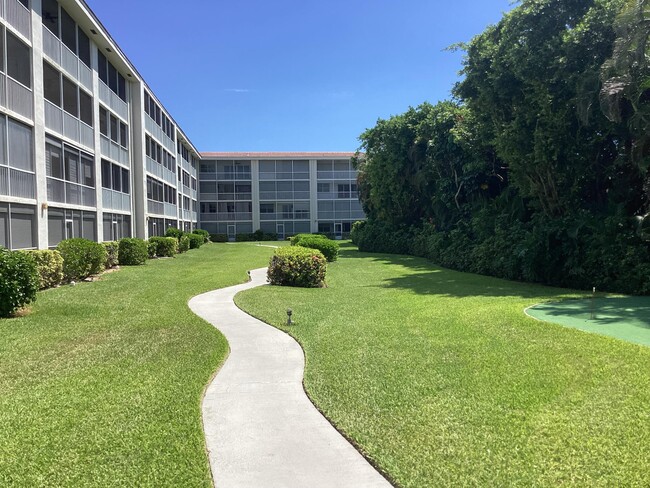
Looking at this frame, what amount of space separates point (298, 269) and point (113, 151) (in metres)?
14.8

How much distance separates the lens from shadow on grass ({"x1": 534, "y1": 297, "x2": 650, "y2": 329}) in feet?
29.3

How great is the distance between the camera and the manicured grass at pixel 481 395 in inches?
141

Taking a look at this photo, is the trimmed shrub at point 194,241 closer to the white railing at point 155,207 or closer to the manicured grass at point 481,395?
the white railing at point 155,207

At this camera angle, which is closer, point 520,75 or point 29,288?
point 29,288

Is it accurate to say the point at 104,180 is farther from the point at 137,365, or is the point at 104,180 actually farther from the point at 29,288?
the point at 137,365

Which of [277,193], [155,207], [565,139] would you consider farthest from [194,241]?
[565,139]

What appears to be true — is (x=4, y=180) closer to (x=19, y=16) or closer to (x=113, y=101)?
(x=19, y=16)

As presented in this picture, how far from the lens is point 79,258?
1578 centimetres

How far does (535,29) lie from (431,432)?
15809mm

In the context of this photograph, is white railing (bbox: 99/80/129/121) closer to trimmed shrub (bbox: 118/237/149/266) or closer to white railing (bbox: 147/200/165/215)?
white railing (bbox: 147/200/165/215)

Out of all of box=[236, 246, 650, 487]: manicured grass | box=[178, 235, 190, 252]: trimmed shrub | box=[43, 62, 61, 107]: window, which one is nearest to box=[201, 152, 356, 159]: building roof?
box=[178, 235, 190, 252]: trimmed shrub

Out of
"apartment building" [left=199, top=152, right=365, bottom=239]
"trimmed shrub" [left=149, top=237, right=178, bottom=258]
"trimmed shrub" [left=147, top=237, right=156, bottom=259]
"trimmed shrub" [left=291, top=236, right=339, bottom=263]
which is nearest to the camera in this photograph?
"trimmed shrub" [left=291, top=236, right=339, bottom=263]

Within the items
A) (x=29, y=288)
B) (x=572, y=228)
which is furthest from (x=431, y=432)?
(x=572, y=228)

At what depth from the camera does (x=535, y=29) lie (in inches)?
620
